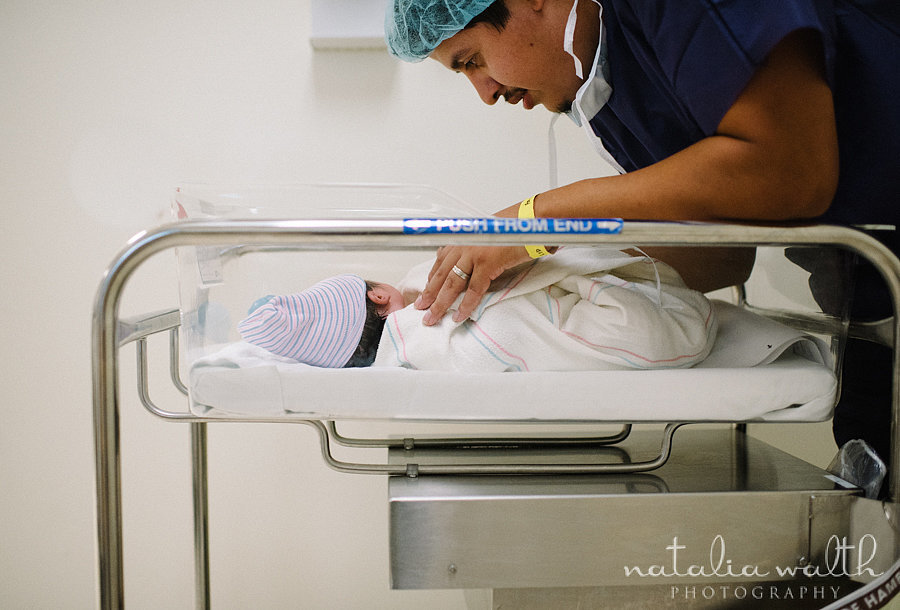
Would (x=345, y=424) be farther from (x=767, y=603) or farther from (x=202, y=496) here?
(x=767, y=603)

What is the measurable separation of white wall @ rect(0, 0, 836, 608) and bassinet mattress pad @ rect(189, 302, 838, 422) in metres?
0.81

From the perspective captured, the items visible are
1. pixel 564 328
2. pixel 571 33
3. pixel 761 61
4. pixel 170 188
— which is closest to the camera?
pixel 761 61

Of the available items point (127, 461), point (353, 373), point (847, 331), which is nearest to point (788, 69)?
point (847, 331)

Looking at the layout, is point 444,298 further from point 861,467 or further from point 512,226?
point 861,467

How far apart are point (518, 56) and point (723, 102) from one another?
37cm

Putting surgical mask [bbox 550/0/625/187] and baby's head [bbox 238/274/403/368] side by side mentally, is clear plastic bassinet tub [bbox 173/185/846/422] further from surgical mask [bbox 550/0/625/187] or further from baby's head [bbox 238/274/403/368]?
surgical mask [bbox 550/0/625/187]

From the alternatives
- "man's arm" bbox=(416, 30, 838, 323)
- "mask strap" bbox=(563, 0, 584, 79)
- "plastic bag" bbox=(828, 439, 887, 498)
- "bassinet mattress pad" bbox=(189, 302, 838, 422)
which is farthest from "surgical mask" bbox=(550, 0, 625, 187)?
"plastic bag" bbox=(828, 439, 887, 498)

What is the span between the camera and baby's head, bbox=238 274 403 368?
2.49 ft

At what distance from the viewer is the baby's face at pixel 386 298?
82 centimetres

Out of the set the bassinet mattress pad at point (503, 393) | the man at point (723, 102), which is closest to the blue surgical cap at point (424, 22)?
the man at point (723, 102)

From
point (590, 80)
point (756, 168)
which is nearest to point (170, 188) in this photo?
point (590, 80)

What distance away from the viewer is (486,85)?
102 centimetres

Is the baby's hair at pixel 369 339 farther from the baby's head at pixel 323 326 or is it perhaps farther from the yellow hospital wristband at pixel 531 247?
the yellow hospital wristband at pixel 531 247

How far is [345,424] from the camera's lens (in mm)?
1498
